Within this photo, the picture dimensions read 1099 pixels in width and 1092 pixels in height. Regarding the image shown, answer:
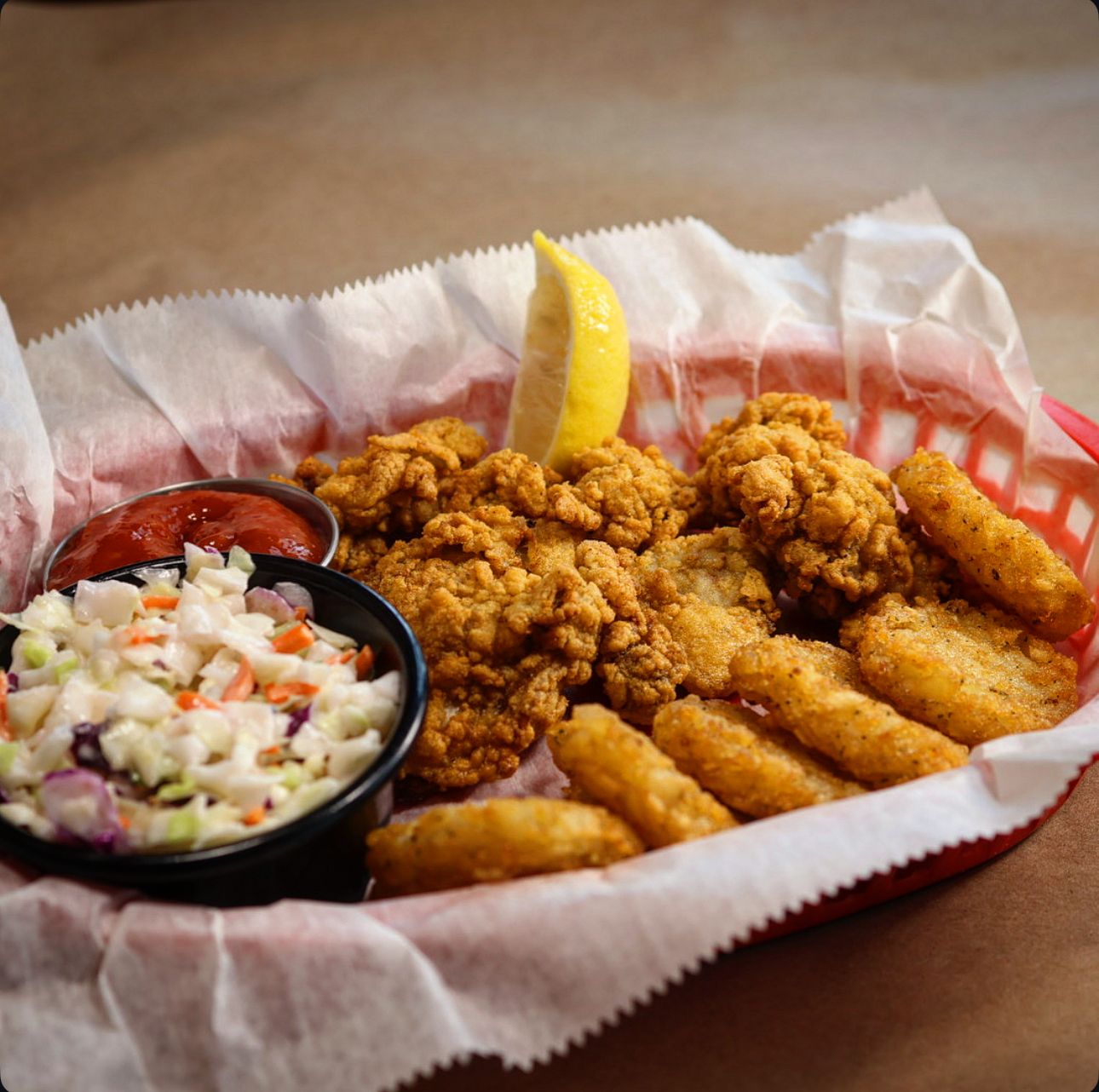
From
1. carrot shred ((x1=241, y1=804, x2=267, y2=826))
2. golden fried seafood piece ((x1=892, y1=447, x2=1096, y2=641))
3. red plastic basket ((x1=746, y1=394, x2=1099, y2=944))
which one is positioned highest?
golden fried seafood piece ((x1=892, y1=447, x2=1096, y2=641))

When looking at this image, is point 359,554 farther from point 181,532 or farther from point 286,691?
point 286,691

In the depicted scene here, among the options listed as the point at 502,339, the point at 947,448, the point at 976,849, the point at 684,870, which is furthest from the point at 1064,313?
the point at 684,870

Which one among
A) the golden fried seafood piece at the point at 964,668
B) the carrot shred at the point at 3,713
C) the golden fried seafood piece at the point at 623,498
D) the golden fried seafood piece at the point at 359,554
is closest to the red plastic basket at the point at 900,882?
the golden fried seafood piece at the point at 964,668

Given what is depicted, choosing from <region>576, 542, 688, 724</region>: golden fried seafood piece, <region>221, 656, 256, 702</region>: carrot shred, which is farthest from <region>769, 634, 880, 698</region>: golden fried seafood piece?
<region>221, 656, 256, 702</region>: carrot shred

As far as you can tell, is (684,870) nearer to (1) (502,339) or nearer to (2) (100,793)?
(2) (100,793)

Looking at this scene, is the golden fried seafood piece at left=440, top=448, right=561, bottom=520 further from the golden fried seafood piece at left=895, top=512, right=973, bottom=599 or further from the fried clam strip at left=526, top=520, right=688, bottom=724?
the golden fried seafood piece at left=895, top=512, right=973, bottom=599

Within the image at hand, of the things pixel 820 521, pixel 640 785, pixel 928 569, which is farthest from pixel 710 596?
pixel 640 785
